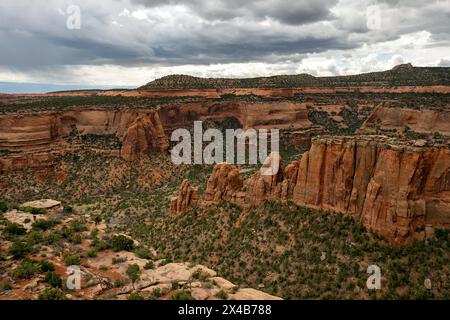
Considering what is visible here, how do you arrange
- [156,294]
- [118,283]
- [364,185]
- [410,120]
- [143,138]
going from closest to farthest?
1. [156,294]
2. [118,283]
3. [364,185]
4. [143,138]
5. [410,120]

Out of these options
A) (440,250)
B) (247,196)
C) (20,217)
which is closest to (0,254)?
(20,217)

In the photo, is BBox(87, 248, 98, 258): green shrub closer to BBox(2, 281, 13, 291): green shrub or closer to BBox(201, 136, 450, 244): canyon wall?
BBox(2, 281, 13, 291): green shrub

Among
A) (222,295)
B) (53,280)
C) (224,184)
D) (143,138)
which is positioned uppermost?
(143,138)

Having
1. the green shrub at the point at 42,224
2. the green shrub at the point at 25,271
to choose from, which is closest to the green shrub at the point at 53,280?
the green shrub at the point at 25,271

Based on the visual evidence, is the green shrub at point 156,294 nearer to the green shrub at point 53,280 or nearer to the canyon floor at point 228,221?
the canyon floor at point 228,221

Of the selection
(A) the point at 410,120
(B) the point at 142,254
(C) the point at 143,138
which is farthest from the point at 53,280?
(A) the point at 410,120

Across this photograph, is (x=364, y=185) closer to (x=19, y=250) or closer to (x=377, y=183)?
(x=377, y=183)
